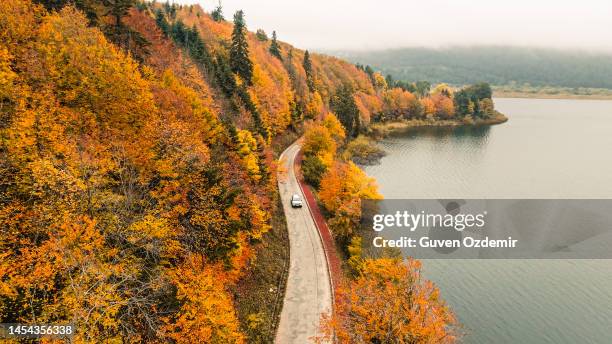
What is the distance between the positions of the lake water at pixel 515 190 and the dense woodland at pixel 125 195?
1339 cm

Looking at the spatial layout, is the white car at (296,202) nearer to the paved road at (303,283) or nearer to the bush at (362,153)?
the paved road at (303,283)

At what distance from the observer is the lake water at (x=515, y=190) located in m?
37.7

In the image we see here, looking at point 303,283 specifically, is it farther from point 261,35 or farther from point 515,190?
point 261,35

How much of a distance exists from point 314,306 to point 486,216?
40197mm

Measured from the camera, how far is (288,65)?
11381 cm

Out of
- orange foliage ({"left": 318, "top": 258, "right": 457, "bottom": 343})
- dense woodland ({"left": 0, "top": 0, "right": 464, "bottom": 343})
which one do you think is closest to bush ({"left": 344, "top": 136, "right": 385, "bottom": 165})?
dense woodland ({"left": 0, "top": 0, "right": 464, "bottom": 343})

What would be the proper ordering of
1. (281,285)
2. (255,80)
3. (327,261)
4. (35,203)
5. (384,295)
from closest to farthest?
(35,203) < (384,295) < (281,285) < (327,261) < (255,80)

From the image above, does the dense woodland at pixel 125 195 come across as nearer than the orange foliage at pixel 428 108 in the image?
Yes

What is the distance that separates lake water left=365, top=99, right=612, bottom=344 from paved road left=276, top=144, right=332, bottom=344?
14.1 metres

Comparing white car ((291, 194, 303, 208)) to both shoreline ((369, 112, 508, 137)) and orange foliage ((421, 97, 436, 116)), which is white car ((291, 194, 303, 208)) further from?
orange foliage ((421, 97, 436, 116))

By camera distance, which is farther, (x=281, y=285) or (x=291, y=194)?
(x=291, y=194)

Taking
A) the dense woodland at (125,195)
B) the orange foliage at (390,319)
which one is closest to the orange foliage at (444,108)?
the dense woodland at (125,195)

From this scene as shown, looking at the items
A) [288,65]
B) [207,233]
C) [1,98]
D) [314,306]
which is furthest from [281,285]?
[288,65]

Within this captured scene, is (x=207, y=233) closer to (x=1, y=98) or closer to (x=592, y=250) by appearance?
(x=1, y=98)
